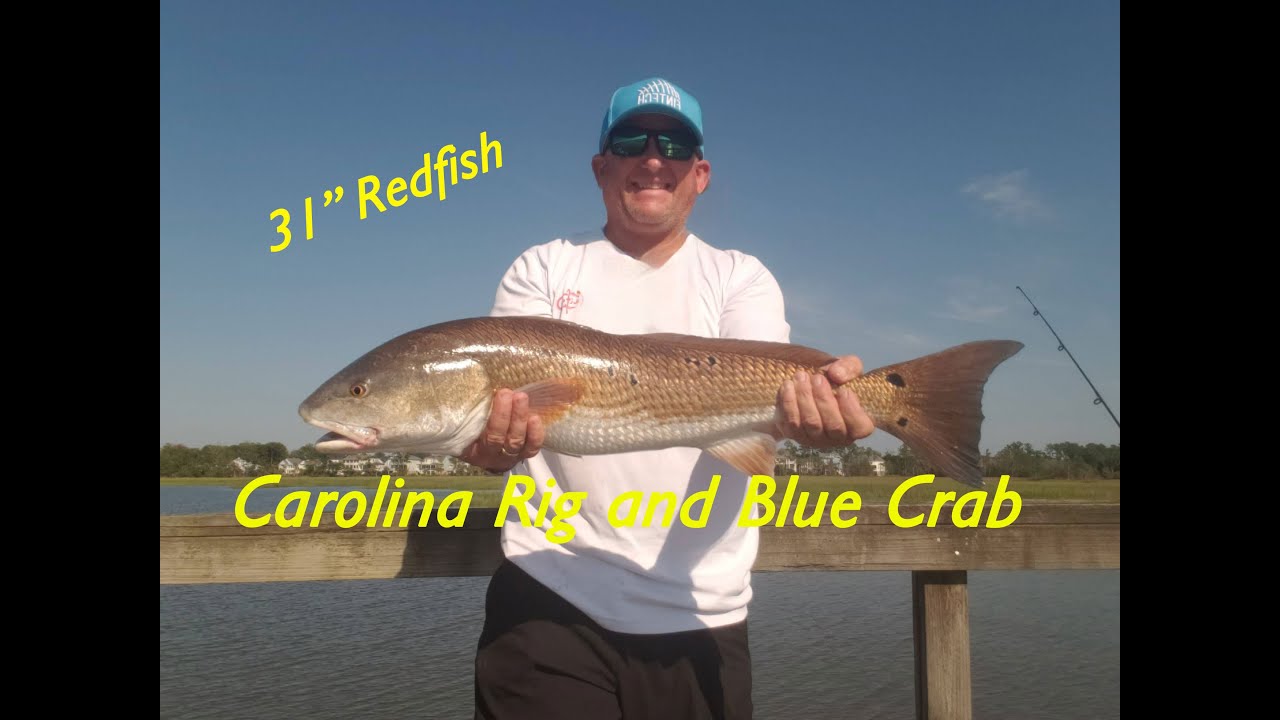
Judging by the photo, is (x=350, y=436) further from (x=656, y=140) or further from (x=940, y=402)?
(x=940, y=402)

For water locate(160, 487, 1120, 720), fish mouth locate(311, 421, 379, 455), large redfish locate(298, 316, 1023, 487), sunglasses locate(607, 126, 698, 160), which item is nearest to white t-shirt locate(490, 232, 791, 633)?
large redfish locate(298, 316, 1023, 487)

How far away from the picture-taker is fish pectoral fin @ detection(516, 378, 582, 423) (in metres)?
3.24

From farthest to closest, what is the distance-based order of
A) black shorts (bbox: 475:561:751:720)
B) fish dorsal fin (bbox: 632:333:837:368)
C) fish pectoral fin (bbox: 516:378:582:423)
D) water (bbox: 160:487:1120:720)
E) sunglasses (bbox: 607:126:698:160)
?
water (bbox: 160:487:1120:720)
sunglasses (bbox: 607:126:698:160)
fish dorsal fin (bbox: 632:333:837:368)
fish pectoral fin (bbox: 516:378:582:423)
black shorts (bbox: 475:561:751:720)

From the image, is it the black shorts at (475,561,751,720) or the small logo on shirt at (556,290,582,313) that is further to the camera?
the small logo on shirt at (556,290,582,313)

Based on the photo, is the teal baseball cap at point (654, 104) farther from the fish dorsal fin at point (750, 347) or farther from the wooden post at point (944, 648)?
the wooden post at point (944, 648)

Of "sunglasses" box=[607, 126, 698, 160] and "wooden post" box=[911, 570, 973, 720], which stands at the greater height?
"sunglasses" box=[607, 126, 698, 160]

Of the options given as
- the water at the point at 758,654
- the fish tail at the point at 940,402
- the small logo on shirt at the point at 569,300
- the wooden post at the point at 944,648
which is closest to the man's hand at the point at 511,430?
the small logo on shirt at the point at 569,300

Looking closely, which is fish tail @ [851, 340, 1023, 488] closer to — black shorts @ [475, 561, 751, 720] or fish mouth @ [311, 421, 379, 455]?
black shorts @ [475, 561, 751, 720]

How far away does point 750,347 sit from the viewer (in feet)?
11.2

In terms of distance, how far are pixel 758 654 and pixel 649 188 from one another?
10.6 metres

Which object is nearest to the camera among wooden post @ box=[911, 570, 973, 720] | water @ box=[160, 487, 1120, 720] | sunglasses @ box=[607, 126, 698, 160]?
sunglasses @ box=[607, 126, 698, 160]

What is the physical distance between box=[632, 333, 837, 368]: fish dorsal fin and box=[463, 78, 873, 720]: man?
0.25 feet
